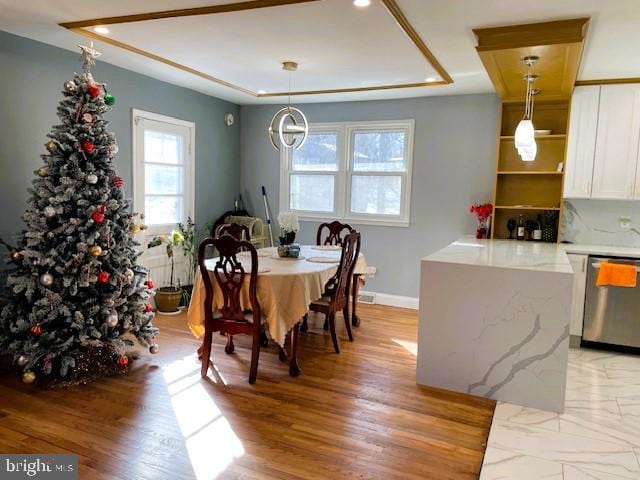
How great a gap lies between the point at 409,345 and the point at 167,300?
2.56m

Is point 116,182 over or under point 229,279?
over

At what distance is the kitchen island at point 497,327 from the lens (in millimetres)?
2939

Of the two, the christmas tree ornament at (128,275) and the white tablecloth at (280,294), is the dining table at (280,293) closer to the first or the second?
the white tablecloth at (280,294)

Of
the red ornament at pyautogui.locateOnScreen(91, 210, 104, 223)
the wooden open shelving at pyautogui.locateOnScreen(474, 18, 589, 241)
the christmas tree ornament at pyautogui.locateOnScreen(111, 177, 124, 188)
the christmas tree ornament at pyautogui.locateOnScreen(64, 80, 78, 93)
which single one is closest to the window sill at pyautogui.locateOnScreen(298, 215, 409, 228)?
the wooden open shelving at pyautogui.locateOnScreen(474, 18, 589, 241)

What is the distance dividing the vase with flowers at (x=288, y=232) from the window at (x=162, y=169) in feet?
5.61

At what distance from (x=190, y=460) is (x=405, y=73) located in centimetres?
357

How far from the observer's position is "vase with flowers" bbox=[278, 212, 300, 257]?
3.93 metres

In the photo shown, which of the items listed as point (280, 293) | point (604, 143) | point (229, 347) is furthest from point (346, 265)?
point (604, 143)

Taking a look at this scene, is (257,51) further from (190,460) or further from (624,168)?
(624,168)

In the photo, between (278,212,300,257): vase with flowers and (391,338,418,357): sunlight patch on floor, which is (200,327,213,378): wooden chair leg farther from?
(391,338,418,357): sunlight patch on floor

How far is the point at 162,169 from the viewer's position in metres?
5.08

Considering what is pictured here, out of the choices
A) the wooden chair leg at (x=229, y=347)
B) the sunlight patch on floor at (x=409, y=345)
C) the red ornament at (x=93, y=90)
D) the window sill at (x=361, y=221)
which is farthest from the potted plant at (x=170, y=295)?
the sunlight patch on floor at (x=409, y=345)

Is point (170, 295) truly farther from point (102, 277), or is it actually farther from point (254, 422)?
point (254, 422)

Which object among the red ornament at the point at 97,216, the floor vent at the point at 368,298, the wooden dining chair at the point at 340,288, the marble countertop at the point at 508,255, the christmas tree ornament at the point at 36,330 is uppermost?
the red ornament at the point at 97,216
